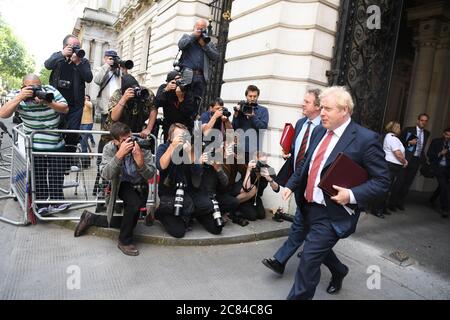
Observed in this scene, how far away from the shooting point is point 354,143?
9.59 ft

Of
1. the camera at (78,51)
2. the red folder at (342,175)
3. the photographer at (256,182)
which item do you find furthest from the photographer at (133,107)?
the red folder at (342,175)

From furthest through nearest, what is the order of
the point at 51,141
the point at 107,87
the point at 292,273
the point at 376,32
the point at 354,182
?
the point at 376,32
the point at 107,87
the point at 51,141
the point at 292,273
the point at 354,182

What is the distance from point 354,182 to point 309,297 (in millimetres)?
1054

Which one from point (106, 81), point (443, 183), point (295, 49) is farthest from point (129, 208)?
point (443, 183)

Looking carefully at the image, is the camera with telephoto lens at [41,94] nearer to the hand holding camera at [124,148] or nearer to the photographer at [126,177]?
the photographer at [126,177]

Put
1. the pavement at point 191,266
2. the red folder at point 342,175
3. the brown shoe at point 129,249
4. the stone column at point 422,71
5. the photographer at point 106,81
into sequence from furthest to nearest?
1. the stone column at point 422,71
2. the photographer at point 106,81
3. the brown shoe at point 129,249
4. the pavement at point 191,266
5. the red folder at point 342,175

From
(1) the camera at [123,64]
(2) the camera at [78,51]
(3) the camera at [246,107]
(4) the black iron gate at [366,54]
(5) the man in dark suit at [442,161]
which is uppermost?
(4) the black iron gate at [366,54]

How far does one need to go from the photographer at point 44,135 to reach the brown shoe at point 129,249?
4.34ft

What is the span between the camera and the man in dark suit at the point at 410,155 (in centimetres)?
764

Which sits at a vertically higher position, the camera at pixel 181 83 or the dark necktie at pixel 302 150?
the camera at pixel 181 83

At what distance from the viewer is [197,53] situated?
233 inches

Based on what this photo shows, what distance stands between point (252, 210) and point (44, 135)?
3.20 meters

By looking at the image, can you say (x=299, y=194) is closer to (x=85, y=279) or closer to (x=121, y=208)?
(x=85, y=279)
